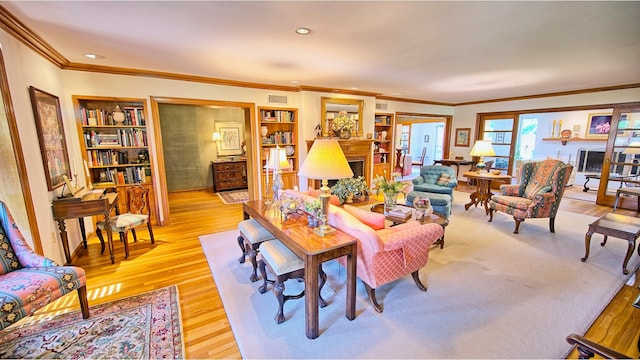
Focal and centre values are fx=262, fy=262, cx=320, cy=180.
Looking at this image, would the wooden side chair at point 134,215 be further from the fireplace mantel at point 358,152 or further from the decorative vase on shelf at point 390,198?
the decorative vase on shelf at point 390,198

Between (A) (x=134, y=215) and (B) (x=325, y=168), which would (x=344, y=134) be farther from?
(A) (x=134, y=215)

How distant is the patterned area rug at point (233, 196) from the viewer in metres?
6.04

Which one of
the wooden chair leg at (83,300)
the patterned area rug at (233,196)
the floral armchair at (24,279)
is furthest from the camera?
the patterned area rug at (233,196)

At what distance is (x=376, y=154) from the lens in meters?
7.00

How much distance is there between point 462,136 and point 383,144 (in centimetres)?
278

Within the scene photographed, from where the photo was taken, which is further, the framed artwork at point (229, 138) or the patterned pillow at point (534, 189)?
the framed artwork at point (229, 138)

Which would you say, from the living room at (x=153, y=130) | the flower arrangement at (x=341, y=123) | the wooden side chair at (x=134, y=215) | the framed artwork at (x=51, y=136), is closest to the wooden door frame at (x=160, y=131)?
the living room at (x=153, y=130)

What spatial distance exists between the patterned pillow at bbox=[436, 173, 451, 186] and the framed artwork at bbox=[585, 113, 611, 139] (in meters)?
5.95

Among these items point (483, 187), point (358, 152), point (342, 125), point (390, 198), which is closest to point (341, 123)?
point (342, 125)

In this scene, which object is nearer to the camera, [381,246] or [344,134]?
[381,246]

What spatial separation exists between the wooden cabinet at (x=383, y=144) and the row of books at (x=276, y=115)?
2550 mm

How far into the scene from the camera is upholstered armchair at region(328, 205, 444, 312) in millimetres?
2107

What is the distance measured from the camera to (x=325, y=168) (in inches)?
83.7

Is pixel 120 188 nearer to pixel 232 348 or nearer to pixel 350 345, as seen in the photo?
pixel 232 348
